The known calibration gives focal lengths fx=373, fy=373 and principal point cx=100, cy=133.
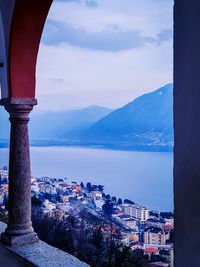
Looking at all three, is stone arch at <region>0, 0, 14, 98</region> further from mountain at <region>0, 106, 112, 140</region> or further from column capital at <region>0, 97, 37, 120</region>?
mountain at <region>0, 106, 112, 140</region>

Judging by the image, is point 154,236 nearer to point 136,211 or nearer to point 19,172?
point 136,211

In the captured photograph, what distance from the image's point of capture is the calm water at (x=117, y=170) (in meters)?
2.61

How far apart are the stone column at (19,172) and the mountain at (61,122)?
0.80m

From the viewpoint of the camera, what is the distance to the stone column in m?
3.17

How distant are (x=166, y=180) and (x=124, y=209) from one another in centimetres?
75

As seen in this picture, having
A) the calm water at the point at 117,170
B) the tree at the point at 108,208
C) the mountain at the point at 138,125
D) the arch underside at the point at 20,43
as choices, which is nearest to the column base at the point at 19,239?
the tree at the point at 108,208

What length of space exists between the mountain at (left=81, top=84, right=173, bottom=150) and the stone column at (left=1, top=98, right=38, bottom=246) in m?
0.84

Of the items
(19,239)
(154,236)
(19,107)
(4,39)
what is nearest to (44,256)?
(19,239)

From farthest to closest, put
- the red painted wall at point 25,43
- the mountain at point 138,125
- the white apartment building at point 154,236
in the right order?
the red painted wall at point 25,43
the mountain at point 138,125
the white apartment building at point 154,236

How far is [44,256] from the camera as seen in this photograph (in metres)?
2.86

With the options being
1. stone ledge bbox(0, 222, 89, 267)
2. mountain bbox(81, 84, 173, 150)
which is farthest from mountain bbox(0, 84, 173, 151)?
stone ledge bbox(0, 222, 89, 267)

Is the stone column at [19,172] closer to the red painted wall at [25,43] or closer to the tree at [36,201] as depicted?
the red painted wall at [25,43]

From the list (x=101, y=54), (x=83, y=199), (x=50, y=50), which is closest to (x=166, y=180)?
(x=83, y=199)

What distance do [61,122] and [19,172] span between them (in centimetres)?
139
